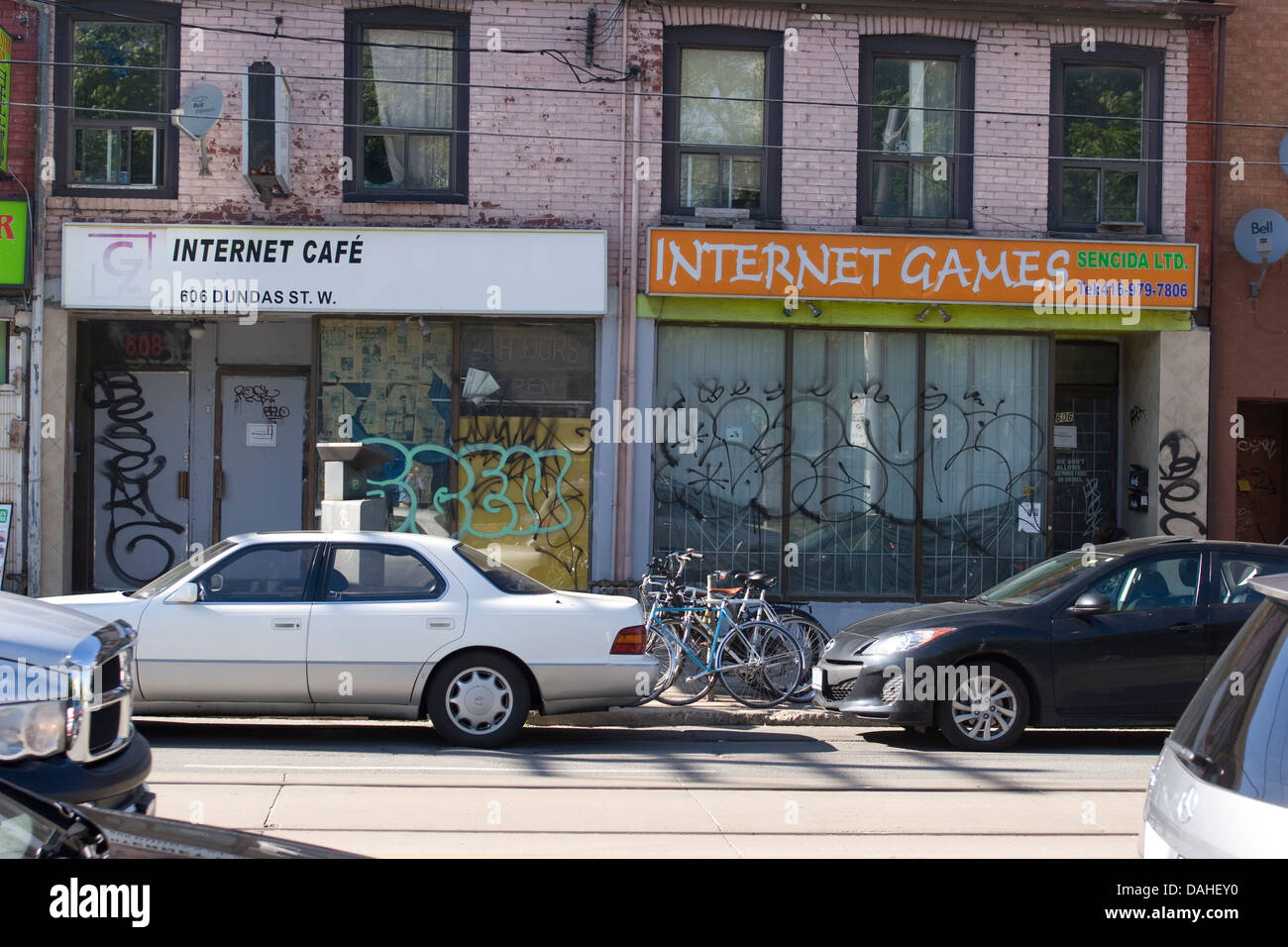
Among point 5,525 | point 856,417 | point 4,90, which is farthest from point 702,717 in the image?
point 4,90

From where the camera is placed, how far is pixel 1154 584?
9.57m

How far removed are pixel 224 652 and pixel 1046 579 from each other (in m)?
6.18

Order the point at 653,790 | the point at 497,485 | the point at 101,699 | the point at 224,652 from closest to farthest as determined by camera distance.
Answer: the point at 101,699, the point at 653,790, the point at 224,652, the point at 497,485

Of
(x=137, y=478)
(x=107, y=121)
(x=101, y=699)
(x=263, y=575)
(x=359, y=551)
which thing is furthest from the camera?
(x=137, y=478)

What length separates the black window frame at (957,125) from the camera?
45.9 feet

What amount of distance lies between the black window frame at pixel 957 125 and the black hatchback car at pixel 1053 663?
5748 millimetres

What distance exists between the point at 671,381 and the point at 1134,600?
5831 mm

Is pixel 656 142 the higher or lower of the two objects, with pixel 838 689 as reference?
higher

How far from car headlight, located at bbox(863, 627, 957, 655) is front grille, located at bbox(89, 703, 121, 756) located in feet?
18.1

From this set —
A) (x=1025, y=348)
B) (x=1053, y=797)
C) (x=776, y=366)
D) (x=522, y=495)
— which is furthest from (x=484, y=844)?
(x=1025, y=348)

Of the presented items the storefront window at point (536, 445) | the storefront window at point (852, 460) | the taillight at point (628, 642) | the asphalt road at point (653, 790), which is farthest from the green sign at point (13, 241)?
the storefront window at point (852, 460)

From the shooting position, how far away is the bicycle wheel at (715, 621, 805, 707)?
11094 mm

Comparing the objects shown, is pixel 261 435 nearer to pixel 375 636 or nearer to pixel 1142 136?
pixel 375 636

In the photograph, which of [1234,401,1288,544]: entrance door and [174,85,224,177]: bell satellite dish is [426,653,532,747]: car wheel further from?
[1234,401,1288,544]: entrance door
